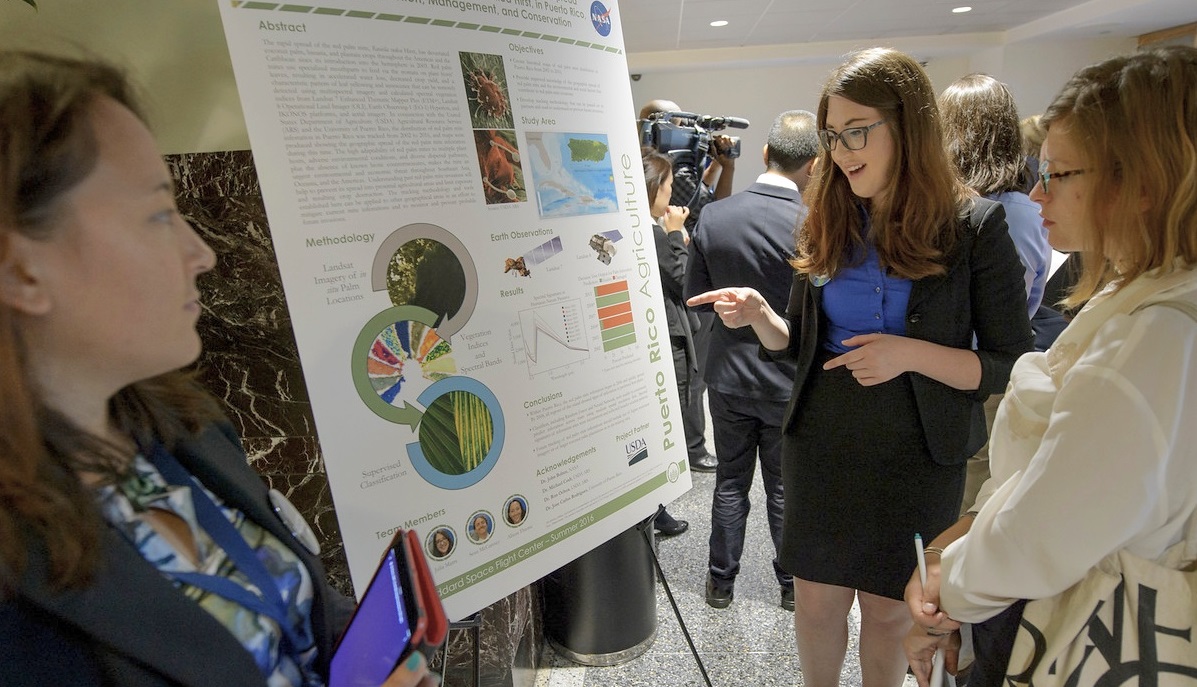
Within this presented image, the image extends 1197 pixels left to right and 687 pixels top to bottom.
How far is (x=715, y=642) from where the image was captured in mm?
2213

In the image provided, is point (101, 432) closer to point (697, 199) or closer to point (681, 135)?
point (681, 135)

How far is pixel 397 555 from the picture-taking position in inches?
28.4

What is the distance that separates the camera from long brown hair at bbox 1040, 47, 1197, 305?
0.78m

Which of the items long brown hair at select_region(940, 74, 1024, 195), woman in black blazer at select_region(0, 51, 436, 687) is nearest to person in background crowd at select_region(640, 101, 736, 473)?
long brown hair at select_region(940, 74, 1024, 195)

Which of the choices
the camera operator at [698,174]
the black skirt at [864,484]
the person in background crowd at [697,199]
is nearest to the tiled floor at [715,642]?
the person in background crowd at [697,199]

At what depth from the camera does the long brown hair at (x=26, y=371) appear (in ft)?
1.74

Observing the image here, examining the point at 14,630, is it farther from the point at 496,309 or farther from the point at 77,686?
the point at 496,309

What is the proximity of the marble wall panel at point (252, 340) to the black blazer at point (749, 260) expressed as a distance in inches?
47.8

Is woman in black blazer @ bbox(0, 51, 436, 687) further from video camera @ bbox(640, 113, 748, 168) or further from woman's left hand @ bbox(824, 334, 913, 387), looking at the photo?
video camera @ bbox(640, 113, 748, 168)

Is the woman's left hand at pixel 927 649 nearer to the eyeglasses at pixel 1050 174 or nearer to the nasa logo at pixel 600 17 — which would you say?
the eyeglasses at pixel 1050 174

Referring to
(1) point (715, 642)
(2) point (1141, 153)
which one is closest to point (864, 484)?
(2) point (1141, 153)

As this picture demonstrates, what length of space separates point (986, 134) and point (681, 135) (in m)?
1.29

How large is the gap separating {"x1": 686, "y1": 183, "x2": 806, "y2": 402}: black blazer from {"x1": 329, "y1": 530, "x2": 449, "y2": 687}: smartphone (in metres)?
1.49

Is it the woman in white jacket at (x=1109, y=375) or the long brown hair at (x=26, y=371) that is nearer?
the long brown hair at (x=26, y=371)
